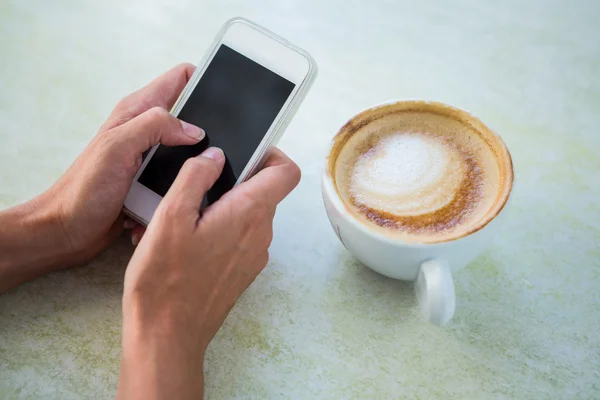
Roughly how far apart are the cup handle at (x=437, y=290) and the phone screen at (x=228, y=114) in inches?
9.5

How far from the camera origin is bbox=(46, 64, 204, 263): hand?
0.64 meters


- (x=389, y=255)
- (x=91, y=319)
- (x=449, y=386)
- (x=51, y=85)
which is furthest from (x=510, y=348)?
(x=51, y=85)

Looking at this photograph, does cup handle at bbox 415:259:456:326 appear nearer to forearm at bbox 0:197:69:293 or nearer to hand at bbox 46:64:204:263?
hand at bbox 46:64:204:263

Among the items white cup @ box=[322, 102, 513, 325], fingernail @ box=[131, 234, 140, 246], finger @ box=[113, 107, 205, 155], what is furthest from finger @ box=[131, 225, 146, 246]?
white cup @ box=[322, 102, 513, 325]

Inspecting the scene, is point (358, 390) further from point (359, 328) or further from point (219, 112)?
point (219, 112)

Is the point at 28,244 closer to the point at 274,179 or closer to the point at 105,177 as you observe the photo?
the point at 105,177

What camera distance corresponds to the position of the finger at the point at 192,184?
0.59 meters

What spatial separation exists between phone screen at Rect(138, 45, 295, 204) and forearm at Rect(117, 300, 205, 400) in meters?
0.17

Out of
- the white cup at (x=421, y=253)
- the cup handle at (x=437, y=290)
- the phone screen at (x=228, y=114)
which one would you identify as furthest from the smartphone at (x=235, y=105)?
the cup handle at (x=437, y=290)

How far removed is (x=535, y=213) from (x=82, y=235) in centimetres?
56

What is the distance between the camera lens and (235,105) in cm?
67

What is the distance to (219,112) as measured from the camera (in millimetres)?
679

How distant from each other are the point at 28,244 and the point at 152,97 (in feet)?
0.77

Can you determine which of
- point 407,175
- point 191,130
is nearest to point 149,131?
point 191,130
